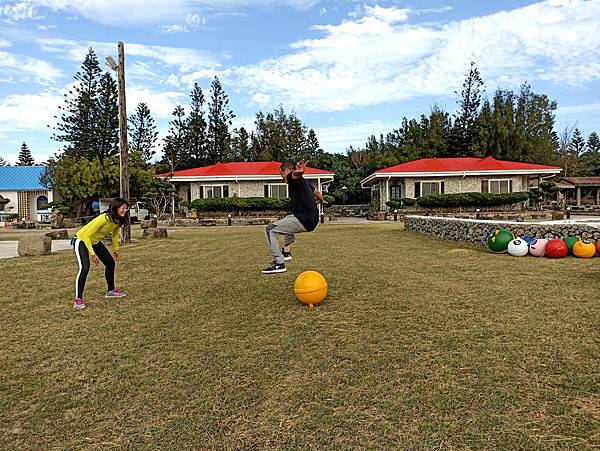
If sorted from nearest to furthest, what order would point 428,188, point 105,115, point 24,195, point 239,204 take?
point 239,204 → point 428,188 → point 24,195 → point 105,115

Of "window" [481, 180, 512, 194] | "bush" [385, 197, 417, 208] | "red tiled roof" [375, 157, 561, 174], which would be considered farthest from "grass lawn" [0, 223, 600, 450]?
"window" [481, 180, 512, 194]

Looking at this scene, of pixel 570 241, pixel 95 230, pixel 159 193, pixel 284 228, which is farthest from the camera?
pixel 159 193

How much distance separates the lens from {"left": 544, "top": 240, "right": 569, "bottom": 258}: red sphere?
34.2ft

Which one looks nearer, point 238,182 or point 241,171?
point 238,182

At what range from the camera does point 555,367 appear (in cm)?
394

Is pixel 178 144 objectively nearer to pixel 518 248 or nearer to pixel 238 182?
pixel 238 182

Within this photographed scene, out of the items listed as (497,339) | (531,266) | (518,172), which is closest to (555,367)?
(497,339)

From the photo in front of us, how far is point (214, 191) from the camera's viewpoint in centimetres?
3428

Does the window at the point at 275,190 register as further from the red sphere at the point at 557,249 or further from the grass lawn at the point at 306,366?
the grass lawn at the point at 306,366

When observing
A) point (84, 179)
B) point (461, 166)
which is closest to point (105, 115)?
point (84, 179)

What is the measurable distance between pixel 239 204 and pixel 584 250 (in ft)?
78.5

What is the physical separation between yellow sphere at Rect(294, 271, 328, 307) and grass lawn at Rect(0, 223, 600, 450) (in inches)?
5.1

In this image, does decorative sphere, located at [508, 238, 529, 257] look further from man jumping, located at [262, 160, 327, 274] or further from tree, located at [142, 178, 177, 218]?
tree, located at [142, 178, 177, 218]

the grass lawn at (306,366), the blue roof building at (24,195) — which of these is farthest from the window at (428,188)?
the blue roof building at (24,195)
